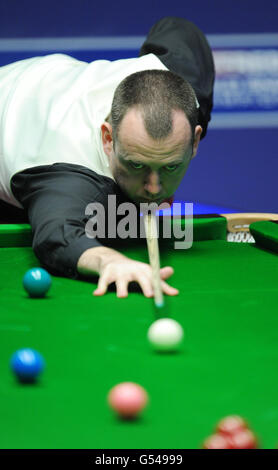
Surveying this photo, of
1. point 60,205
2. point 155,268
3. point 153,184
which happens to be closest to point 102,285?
point 155,268

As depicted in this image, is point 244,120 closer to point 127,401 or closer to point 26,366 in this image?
point 26,366

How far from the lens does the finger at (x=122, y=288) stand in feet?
6.44

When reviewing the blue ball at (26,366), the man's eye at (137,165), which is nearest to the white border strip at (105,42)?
the man's eye at (137,165)

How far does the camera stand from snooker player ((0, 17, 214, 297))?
7.57ft

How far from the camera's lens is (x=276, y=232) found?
2686 mm

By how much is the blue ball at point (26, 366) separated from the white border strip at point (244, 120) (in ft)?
14.8

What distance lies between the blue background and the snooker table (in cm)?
337

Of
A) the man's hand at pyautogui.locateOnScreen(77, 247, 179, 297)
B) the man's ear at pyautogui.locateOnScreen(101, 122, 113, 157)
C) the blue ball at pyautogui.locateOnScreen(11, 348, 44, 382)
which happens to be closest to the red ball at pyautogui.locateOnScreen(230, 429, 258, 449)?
the blue ball at pyautogui.locateOnScreen(11, 348, 44, 382)

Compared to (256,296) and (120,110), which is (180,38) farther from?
(256,296)

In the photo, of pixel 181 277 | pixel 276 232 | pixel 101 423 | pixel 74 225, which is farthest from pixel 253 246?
pixel 101 423

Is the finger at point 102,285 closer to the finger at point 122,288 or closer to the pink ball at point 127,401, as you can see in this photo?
the finger at point 122,288

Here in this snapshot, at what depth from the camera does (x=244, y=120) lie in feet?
18.3

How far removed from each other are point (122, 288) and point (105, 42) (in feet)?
12.6

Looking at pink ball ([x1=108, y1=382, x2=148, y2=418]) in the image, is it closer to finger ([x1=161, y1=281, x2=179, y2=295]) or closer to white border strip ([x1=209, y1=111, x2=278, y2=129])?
finger ([x1=161, y1=281, x2=179, y2=295])
